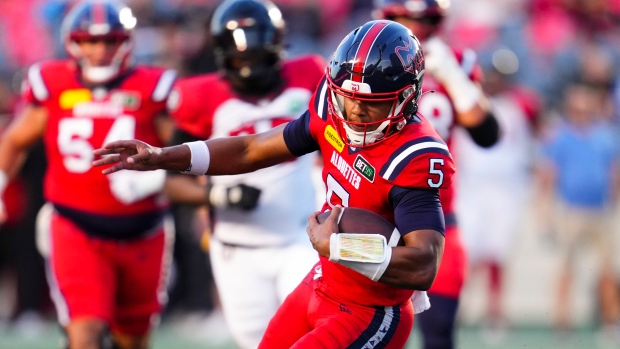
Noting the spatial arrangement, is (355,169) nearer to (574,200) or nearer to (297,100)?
(297,100)

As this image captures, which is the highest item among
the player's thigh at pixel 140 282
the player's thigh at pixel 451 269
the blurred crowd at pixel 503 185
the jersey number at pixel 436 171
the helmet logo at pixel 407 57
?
the helmet logo at pixel 407 57

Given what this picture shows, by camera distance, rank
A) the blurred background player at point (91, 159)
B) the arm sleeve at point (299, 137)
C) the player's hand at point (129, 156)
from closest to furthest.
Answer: the player's hand at point (129, 156) → the arm sleeve at point (299, 137) → the blurred background player at point (91, 159)

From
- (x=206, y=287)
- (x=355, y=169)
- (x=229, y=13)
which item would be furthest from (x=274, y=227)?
(x=206, y=287)

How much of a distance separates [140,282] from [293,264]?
0.98 metres

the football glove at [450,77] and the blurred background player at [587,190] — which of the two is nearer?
the football glove at [450,77]

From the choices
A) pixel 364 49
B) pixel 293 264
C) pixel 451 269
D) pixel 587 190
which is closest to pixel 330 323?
pixel 364 49

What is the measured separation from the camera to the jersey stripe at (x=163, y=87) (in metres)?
5.98

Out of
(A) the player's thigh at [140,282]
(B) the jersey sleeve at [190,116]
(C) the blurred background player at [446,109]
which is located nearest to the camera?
(C) the blurred background player at [446,109]

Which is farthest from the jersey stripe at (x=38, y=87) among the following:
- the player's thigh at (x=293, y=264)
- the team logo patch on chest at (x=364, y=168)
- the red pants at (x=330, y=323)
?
the team logo patch on chest at (x=364, y=168)

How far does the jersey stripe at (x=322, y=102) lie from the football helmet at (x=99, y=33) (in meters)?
2.06

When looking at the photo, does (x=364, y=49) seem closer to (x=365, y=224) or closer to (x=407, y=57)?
(x=407, y=57)

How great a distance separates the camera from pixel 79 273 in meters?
5.74

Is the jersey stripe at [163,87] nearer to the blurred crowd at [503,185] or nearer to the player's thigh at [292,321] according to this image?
the player's thigh at [292,321]

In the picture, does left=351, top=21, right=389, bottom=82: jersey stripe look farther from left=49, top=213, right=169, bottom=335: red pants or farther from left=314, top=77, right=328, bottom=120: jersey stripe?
left=49, top=213, right=169, bottom=335: red pants
